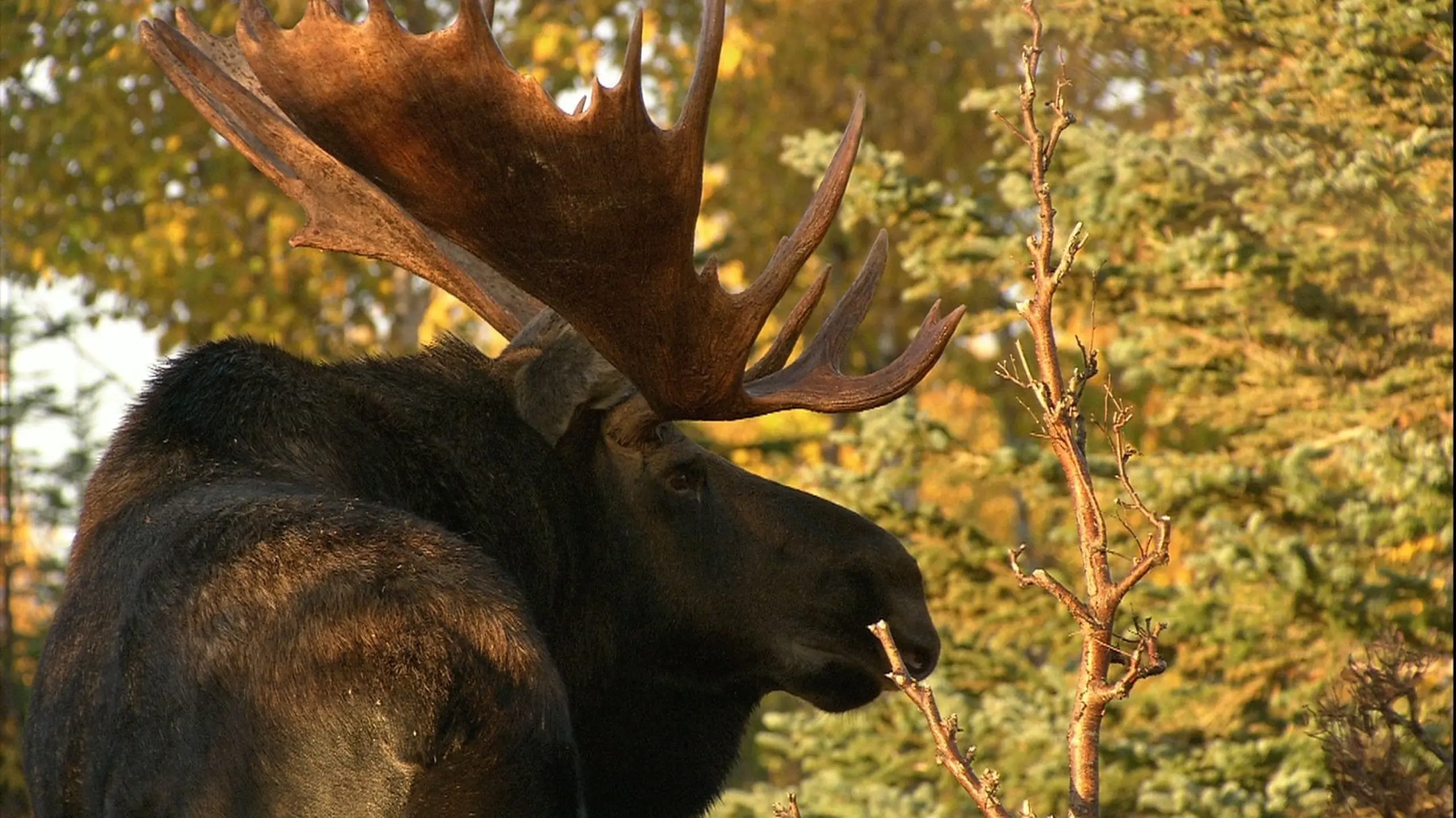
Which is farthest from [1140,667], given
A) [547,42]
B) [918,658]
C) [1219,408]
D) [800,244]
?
[547,42]

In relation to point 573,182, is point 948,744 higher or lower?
lower

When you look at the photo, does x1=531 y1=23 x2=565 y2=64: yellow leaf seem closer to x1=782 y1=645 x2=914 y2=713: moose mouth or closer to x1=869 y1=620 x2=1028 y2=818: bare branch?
x1=782 y1=645 x2=914 y2=713: moose mouth

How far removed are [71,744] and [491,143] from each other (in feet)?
4.07

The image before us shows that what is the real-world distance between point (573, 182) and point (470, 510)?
63 cm

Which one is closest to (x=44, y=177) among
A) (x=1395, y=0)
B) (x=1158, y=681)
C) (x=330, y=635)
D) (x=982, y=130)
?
(x=982, y=130)

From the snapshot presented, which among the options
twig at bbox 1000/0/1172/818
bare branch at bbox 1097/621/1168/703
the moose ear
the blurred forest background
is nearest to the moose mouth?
→ the moose ear

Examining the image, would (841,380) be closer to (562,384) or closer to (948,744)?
(562,384)

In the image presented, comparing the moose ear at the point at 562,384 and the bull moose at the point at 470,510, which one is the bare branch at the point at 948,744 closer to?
the bull moose at the point at 470,510

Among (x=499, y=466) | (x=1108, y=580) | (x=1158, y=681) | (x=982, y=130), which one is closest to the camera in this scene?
(x=1108, y=580)

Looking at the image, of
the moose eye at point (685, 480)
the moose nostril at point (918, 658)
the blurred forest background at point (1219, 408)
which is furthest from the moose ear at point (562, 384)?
the blurred forest background at point (1219, 408)

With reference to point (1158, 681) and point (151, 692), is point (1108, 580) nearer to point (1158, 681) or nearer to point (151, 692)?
point (151, 692)

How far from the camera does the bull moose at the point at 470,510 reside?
2611 millimetres

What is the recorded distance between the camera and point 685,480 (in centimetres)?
382

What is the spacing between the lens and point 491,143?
130 inches
